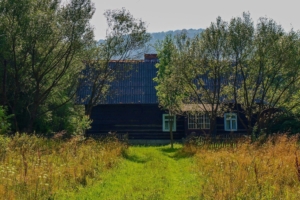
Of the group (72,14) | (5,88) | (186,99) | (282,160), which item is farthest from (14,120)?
(282,160)

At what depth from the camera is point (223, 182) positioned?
346 inches

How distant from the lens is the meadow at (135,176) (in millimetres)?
8156

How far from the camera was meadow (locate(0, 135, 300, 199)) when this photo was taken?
8156 mm

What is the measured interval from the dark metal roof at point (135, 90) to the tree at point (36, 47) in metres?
8.79

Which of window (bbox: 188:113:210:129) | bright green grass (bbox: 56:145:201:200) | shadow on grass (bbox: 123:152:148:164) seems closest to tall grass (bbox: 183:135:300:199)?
bright green grass (bbox: 56:145:201:200)

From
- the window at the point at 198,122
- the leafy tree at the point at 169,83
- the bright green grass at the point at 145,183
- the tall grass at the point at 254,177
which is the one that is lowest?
the bright green grass at the point at 145,183

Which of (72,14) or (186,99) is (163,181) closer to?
(72,14)

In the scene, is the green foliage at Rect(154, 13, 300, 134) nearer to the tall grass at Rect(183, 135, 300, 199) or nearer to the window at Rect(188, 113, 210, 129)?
the window at Rect(188, 113, 210, 129)

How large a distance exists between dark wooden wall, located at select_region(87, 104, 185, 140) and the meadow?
16379 mm

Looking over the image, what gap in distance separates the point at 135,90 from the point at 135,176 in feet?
65.5

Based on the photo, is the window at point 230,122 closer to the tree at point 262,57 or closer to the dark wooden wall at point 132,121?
the dark wooden wall at point 132,121

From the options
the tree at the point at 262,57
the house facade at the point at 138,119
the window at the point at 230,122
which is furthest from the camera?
the house facade at the point at 138,119

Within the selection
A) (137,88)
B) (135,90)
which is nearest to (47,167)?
(135,90)

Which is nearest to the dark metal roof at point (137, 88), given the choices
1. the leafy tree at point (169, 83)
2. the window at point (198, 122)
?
the window at point (198, 122)
